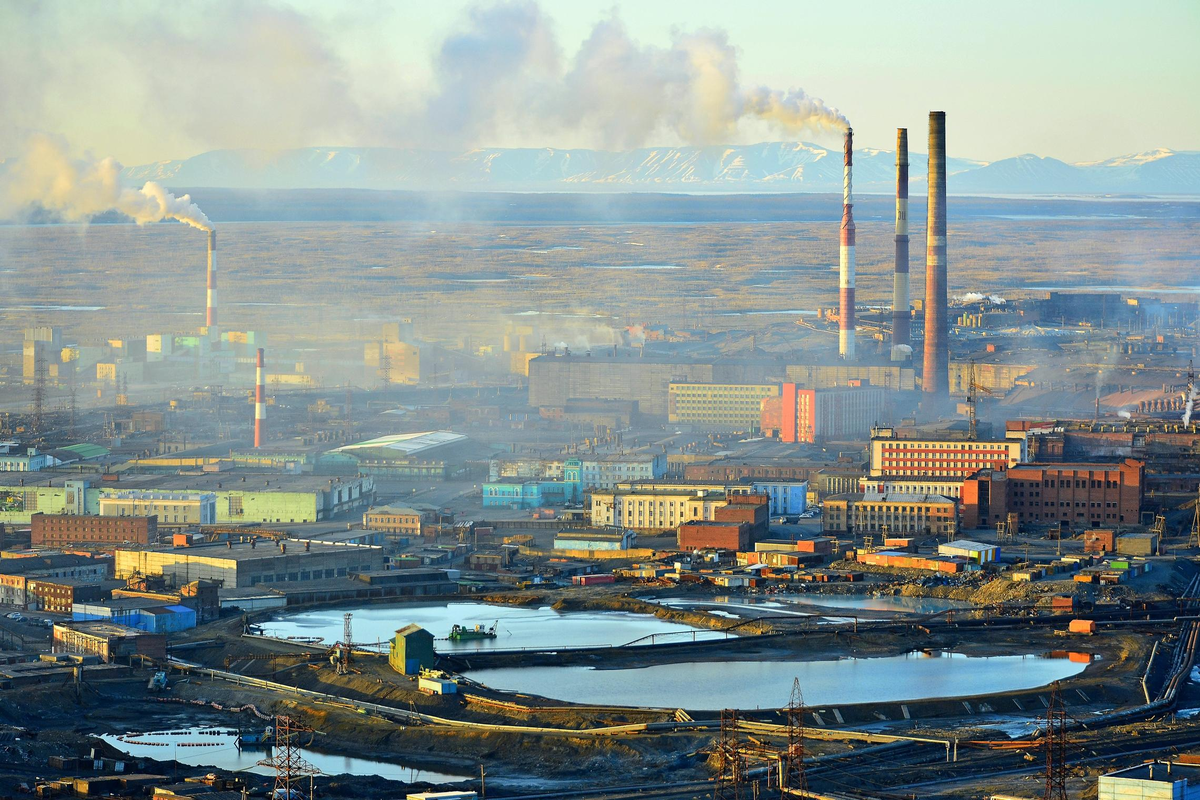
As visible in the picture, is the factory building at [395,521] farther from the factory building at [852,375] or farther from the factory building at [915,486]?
the factory building at [852,375]

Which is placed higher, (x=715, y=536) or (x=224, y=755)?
(x=715, y=536)

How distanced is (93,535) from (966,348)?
2275 centimetres

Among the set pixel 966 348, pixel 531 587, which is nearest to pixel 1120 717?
pixel 531 587

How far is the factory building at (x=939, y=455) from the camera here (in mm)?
28328

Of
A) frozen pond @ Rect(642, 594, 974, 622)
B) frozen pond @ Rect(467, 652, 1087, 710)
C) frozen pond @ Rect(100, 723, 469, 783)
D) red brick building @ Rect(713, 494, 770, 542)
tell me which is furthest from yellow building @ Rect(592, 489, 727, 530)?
frozen pond @ Rect(100, 723, 469, 783)

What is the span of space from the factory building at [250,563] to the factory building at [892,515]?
5.30 meters

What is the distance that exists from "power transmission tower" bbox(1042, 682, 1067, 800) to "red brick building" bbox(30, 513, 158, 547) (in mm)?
12588

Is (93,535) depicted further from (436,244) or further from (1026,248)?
(1026,248)

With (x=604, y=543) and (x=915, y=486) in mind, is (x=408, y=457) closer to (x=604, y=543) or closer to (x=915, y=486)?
(x=604, y=543)

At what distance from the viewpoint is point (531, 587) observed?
22172 mm

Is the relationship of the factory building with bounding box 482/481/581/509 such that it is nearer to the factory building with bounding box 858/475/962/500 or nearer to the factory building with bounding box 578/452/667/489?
the factory building with bounding box 578/452/667/489

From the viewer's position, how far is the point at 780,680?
1688cm

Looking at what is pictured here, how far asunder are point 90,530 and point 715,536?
6933 millimetres

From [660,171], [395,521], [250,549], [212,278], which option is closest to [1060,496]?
[395,521]
